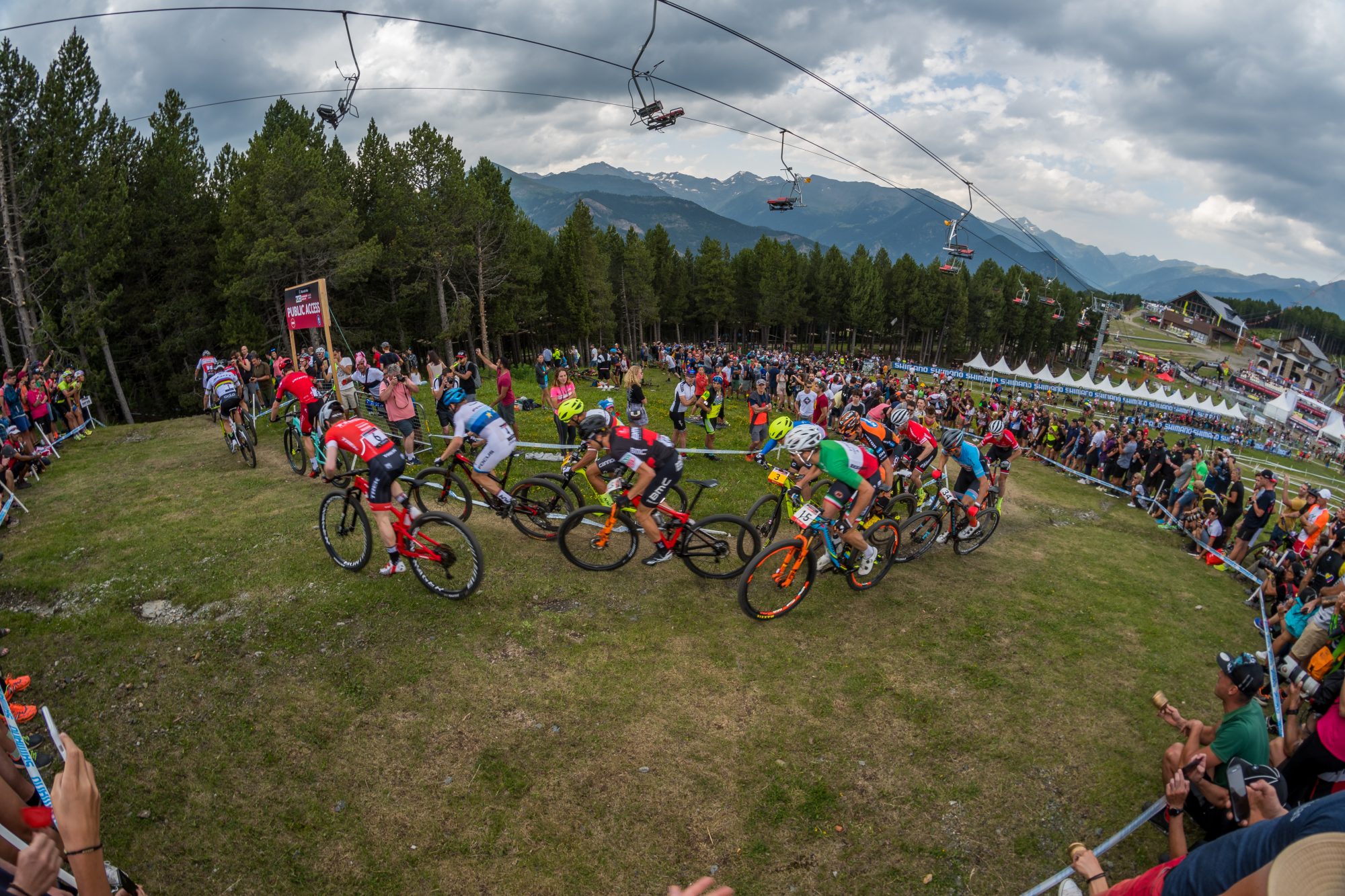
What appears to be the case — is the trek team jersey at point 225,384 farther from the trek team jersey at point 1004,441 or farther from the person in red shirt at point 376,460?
the trek team jersey at point 1004,441

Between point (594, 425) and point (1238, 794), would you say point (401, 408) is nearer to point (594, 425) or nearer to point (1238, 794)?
point (594, 425)

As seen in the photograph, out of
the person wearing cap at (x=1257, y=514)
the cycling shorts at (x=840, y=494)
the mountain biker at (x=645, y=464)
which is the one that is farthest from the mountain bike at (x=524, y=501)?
the person wearing cap at (x=1257, y=514)

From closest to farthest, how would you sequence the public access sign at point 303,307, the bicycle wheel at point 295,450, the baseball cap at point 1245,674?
the baseball cap at point 1245,674 < the bicycle wheel at point 295,450 < the public access sign at point 303,307

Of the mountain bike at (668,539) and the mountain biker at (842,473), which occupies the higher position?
the mountain biker at (842,473)

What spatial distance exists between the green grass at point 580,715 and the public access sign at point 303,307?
598cm

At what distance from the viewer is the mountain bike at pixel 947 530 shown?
33.1 feet

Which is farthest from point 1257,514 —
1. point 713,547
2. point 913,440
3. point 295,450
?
point 295,450

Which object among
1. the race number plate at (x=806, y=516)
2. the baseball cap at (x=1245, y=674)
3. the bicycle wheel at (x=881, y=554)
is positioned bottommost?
the bicycle wheel at (x=881, y=554)

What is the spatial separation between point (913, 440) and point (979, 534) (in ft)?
6.71

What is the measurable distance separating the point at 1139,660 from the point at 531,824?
7.70m

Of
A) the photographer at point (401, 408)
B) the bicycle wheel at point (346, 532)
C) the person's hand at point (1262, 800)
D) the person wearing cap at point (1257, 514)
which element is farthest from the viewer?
the person wearing cap at point (1257, 514)

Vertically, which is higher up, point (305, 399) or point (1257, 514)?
point (305, 399)

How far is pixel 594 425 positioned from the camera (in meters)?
8.59

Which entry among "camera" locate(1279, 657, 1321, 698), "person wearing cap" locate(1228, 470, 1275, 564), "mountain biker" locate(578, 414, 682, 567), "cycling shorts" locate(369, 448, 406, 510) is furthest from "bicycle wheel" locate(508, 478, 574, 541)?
"person wearing cap" locate(1228, 470, 1275, 564)
